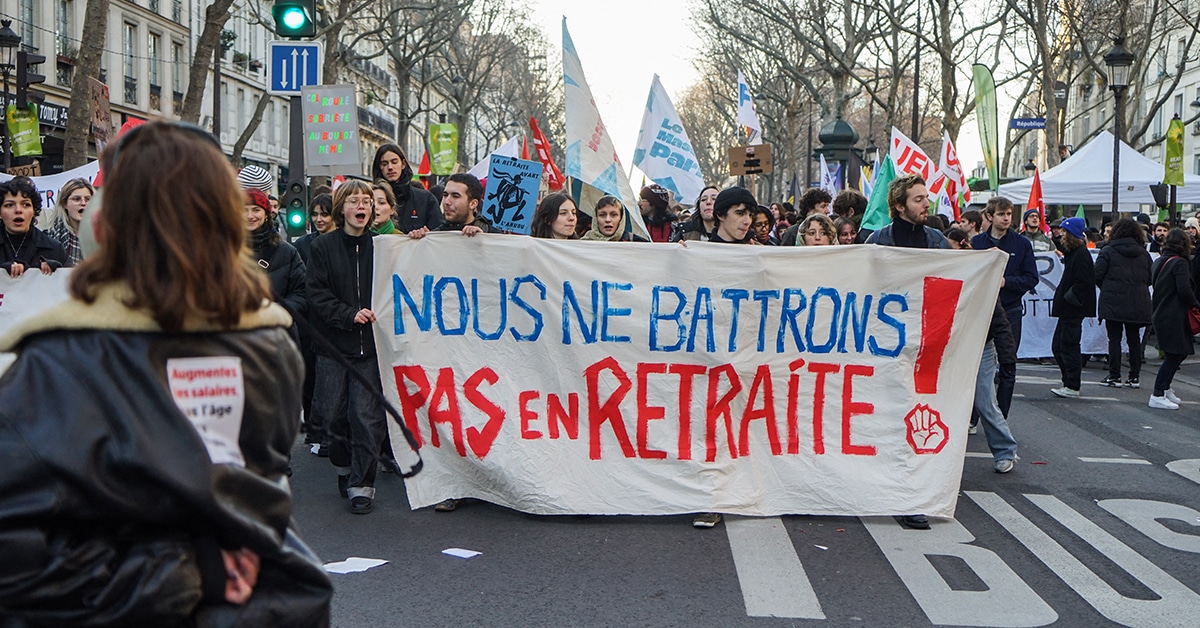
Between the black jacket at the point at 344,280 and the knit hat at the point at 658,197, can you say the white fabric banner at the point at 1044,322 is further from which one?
the black jacket at the point at 344,280

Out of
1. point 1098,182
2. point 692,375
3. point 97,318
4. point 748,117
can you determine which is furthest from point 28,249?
point 1098,182

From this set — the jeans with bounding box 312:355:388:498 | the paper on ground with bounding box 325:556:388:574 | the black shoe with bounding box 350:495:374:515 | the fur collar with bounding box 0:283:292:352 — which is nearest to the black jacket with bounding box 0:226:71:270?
the jeans with bounding box 312:355:388:498

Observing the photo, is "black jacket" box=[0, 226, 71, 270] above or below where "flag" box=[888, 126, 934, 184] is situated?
below

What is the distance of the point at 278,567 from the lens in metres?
2.08

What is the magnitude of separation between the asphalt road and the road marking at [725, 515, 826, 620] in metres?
0.01

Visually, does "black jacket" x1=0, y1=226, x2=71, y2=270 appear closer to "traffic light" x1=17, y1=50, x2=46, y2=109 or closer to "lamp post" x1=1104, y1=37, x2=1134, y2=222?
"traffic light" x1=17, y1=50, x2=46, y2=109

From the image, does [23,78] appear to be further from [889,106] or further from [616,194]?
[889,106]

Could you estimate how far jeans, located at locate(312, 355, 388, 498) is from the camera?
6414mm

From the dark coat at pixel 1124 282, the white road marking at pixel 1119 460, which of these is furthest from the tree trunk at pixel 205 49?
the white road marking at pixel 1119 460

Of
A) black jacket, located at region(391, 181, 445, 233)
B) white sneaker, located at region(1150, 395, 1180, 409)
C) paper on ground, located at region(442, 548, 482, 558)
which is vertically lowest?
paper on ground, located at region(442, 548, 482, 558)

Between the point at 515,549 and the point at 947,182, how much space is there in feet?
43.1

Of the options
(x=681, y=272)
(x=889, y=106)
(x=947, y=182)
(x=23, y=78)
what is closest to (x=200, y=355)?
(x=681, y=272)

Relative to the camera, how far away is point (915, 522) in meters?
6.12

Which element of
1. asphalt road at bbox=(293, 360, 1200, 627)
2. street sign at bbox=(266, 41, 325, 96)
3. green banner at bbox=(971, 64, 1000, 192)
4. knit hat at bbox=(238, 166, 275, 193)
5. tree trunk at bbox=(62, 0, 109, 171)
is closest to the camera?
asphalt road at bbox=(293, 360, 1200, 627)
